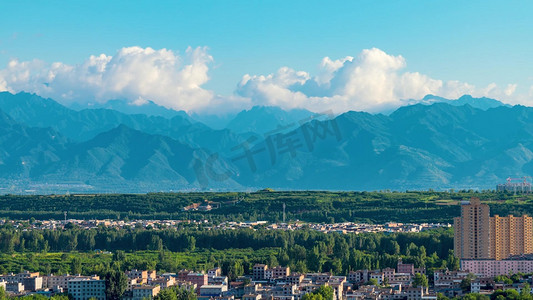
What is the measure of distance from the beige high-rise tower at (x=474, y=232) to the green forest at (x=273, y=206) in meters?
24.4

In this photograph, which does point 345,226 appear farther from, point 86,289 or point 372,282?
point 86,289

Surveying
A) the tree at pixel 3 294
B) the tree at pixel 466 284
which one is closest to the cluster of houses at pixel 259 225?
the tree at pixel 466 284

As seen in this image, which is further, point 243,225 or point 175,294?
point 243,225

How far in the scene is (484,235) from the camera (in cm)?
7538

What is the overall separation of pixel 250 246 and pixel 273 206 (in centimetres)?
3802

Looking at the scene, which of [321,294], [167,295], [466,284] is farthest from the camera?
[466,284]

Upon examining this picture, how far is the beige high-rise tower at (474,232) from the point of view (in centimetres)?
7531

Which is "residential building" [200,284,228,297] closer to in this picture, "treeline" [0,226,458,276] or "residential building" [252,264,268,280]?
"residential building" [252,264,268,280]

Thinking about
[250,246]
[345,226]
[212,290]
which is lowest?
[212,290]

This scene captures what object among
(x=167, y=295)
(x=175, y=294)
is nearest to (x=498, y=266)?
(x=175, y=294)

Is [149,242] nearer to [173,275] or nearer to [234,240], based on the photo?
[234,240]

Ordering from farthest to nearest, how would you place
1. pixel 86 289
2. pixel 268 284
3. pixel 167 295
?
1. pixel 268 284
2. pixel 86 289
3. pixel 167 295

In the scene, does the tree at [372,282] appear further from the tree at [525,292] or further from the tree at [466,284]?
the tree at [525,292]

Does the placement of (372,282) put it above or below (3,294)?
above
